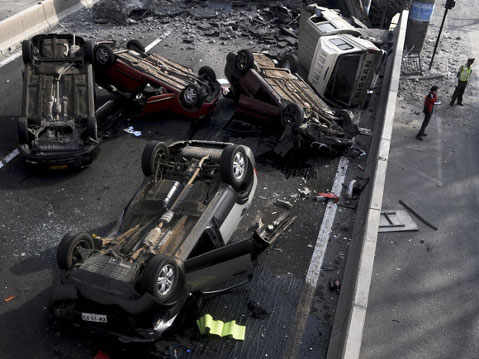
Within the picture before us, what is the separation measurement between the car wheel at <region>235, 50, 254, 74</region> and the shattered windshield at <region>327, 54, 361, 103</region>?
7.12ft

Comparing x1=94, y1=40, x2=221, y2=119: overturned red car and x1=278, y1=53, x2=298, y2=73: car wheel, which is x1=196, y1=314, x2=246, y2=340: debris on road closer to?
x1=94, y1=40, x2=221, y2=119: overturned red car

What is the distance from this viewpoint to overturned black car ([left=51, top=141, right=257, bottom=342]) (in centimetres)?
489

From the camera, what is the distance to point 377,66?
33.8 feet

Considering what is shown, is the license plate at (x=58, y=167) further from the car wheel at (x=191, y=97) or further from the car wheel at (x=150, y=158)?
the car wheel at (x=191, y=97)

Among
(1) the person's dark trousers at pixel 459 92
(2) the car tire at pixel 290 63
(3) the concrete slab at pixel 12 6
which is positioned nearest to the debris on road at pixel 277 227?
(2) the car tire at pixel 290 63

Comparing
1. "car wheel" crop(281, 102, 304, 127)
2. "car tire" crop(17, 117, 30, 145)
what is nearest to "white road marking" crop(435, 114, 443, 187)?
"car wheel" crop(281, 102, 304, 127)

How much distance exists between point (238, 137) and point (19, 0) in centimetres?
1169

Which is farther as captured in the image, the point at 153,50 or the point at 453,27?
the point at 453,27

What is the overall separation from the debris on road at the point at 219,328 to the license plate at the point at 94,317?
132cm

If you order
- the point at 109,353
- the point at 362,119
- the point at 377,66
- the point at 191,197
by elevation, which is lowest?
the point at 109,353

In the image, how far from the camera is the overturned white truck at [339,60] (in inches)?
400

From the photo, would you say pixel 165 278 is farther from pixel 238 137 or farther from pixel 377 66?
pixel 377 66

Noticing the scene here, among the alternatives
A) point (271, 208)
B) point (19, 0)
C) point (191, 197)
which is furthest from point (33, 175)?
point (19, 0)

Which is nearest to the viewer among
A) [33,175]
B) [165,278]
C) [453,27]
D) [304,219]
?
[165,278]
